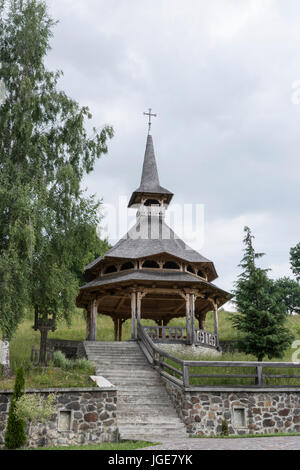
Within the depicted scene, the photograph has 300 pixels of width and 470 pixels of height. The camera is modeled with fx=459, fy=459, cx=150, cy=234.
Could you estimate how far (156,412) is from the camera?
42.0 ft

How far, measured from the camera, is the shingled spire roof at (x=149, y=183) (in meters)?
25.6

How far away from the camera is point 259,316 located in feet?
65.1

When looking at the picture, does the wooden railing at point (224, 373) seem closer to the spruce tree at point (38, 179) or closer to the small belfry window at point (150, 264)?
the spruce tree at point (38, 179)

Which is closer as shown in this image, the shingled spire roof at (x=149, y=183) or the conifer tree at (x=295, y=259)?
the shingled spire roof at (x=149, y=183)

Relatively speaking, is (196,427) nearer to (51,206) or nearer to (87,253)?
(87,253)

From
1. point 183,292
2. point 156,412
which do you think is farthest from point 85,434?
point 183,292

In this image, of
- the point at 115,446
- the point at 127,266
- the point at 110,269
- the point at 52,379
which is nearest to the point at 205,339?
the point at 127,266

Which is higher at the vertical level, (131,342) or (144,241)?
(144,241)

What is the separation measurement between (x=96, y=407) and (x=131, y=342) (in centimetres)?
647

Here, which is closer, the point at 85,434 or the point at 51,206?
the point at 85,434

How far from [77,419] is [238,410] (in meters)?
4.59

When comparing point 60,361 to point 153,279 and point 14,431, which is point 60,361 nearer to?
point 14,431

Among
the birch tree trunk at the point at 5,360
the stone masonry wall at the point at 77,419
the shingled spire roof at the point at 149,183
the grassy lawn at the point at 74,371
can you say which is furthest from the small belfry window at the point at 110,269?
the stone masonry wall at the point at 77,419
